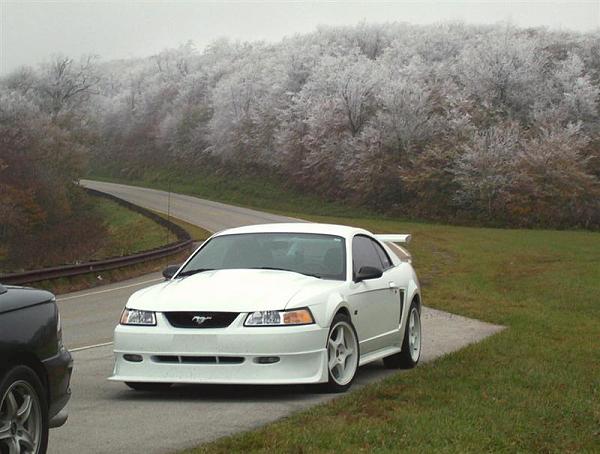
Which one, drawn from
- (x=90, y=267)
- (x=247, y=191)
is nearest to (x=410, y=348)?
(x=90, y=267)

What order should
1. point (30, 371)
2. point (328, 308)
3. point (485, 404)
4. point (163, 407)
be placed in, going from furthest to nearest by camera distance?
point (328, 308) → point (163, 407) → point (485, 404) → point (30, 371)

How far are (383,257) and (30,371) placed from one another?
6.08 meters

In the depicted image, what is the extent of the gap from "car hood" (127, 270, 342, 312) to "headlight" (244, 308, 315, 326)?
5 centimetres

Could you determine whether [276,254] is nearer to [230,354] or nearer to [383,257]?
[383,257]

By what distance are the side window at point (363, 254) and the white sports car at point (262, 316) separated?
0.08 ft

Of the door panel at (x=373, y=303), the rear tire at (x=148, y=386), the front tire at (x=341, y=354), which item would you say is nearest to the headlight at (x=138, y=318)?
the rear tire at (x=148, y=386)

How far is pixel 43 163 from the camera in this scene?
68.9m

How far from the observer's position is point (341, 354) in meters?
9.41

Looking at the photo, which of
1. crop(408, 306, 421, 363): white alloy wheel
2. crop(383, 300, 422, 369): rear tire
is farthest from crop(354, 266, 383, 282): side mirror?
crop(408, 306, 421, 363): white alloy wheel

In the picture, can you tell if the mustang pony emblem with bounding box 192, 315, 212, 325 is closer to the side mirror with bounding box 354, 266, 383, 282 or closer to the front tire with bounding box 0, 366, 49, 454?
the side mirror with bounding box 354, 266, 383, 282

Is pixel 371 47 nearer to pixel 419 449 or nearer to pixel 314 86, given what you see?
pixel 314 86

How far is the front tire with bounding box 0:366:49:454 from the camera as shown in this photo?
5648 mm

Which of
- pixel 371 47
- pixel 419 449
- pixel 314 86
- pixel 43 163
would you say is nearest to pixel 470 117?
pixel 314 86

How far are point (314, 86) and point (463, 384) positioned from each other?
231ft
